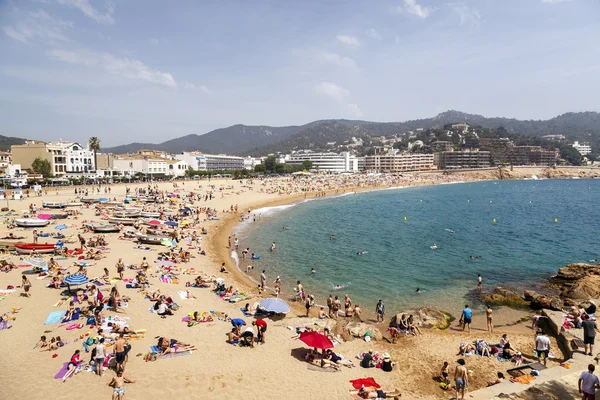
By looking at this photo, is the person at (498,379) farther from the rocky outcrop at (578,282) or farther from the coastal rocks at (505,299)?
the rocky outcrop at (578,282)

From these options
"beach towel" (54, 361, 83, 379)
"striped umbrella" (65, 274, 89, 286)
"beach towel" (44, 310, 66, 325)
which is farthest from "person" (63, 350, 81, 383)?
"striped umbrella" (65, 274, 89, 286)

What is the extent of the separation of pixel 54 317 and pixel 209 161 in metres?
121

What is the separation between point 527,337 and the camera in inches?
515

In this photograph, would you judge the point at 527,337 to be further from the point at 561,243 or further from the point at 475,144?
the point at 475,144

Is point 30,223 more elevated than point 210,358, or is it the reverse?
point 30,223

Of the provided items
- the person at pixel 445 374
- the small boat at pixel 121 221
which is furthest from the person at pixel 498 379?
the small boat at pixel 121 221

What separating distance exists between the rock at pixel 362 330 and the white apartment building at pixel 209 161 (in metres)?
114

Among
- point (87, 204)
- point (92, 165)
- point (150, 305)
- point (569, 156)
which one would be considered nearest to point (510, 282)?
point (150, 305)

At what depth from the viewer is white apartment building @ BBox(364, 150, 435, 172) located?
153875 millimetres

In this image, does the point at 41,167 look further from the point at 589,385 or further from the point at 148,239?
the point at 589,385

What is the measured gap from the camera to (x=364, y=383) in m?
9.47

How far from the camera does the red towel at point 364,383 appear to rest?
9.38 metres

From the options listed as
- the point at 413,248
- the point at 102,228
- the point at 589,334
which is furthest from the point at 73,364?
the point at 413,248

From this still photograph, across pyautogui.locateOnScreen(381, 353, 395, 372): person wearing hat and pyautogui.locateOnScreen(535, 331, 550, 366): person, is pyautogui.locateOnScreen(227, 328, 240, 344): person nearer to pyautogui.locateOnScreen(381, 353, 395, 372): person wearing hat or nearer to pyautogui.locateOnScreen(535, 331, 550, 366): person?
pyautogui.locateOnScreen(381, 353, 395, 372): person wearing hat
